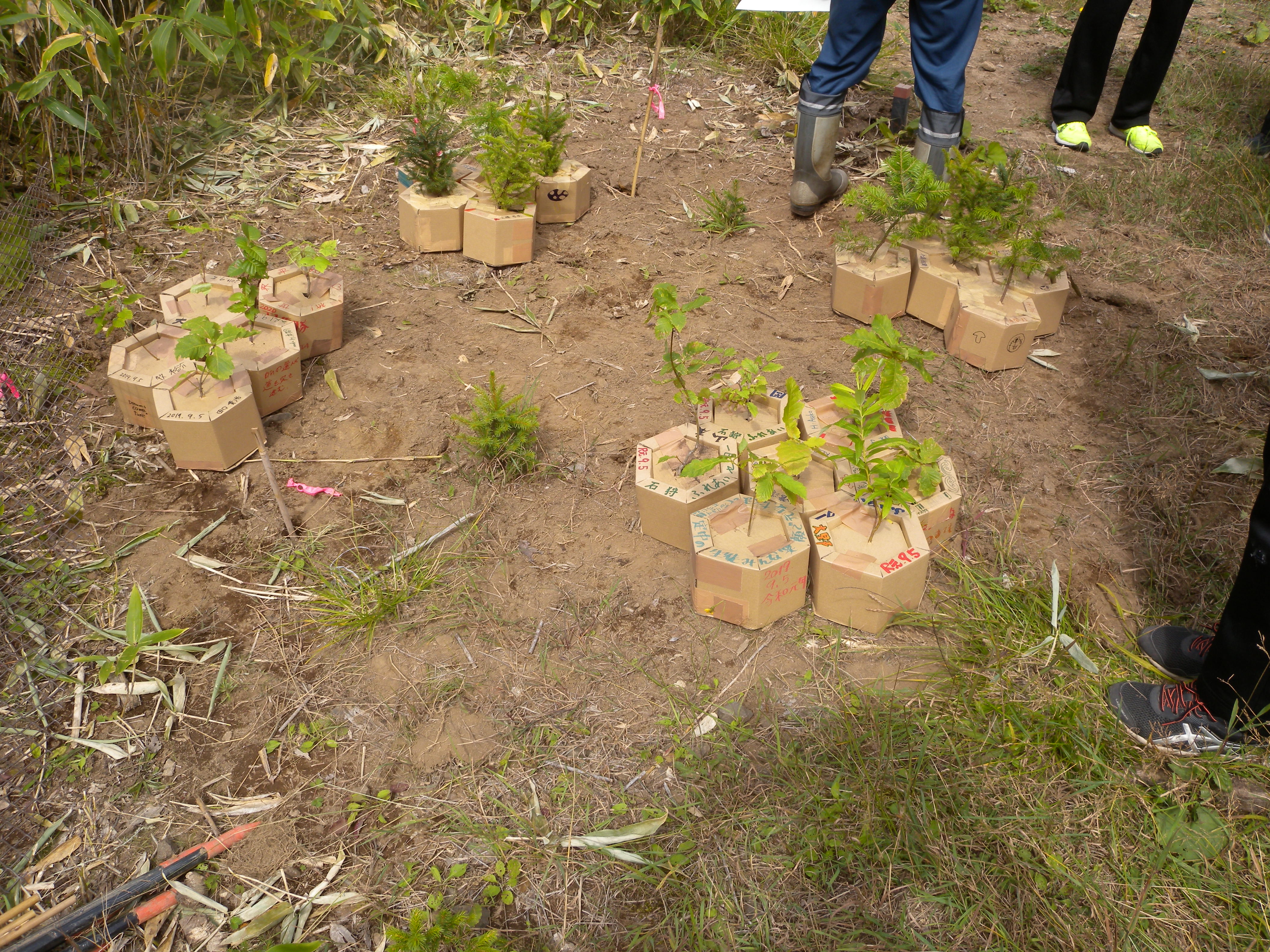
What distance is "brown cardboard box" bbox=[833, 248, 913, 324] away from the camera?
11.1ft

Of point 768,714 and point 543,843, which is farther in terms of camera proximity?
point 768,714

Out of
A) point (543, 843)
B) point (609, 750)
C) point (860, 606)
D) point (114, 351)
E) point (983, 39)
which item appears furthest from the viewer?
point (983, 39)

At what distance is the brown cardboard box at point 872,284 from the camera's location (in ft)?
11.1

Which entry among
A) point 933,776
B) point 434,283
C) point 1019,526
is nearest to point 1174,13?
point 1019,526

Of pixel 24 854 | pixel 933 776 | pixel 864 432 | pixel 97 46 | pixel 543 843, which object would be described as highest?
pixel 97 46

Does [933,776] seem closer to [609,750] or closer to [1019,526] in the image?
[609,750]

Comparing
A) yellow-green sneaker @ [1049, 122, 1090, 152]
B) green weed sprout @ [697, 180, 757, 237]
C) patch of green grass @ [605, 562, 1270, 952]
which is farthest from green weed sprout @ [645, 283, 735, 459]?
yellow-green sneaker @ [1049, 122, 1090, 152]

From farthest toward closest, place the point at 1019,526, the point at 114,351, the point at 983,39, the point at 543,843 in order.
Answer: the point at 983,39
the point at 114,351
the point at 1019,526
the point at 543,843

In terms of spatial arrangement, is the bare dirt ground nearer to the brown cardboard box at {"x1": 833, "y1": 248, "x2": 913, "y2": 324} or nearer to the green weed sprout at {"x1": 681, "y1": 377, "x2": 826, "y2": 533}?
the brown cardboard box at {"x1": 833, "y1": 248, "x2": 913, "y2": 324}

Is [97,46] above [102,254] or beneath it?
above

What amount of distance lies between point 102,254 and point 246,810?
2750mm

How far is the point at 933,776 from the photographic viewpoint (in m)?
1.98

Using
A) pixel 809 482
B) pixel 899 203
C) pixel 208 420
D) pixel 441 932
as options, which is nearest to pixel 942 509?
pixel 809 482

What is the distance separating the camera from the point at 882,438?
2.56m
